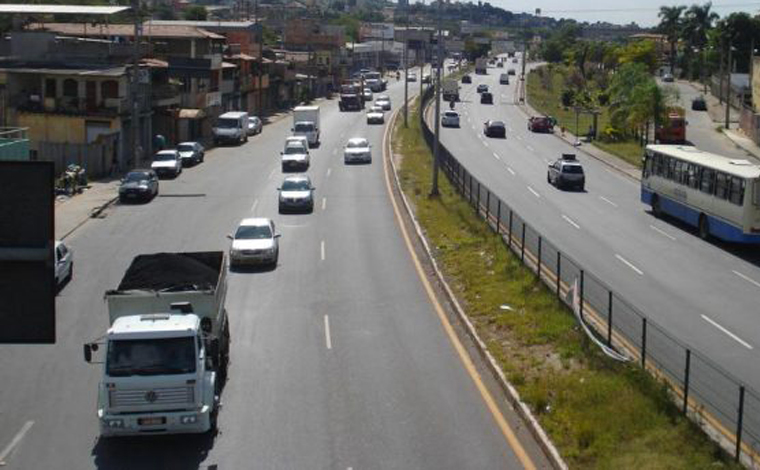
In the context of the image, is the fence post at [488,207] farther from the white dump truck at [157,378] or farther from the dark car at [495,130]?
the dark car at [495,130]

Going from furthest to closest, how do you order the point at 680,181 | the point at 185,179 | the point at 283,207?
the point at 185,179
the point at 283,207
the point at 680,181

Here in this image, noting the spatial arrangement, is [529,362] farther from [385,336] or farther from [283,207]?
[283,207]

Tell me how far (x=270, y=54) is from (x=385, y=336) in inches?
4021

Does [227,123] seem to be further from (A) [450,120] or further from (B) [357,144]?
(A) [450,120]

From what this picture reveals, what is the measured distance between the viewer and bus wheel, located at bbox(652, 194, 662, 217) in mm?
42969

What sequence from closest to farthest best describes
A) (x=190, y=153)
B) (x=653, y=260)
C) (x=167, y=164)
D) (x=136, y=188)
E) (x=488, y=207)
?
(x=653, y=260) < (x=488, y=207) < (x=136, y=188) < (x=167, y=164) < (x=190, y=153)

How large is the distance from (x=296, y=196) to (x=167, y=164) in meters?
14.7

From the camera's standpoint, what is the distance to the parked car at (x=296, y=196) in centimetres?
4322

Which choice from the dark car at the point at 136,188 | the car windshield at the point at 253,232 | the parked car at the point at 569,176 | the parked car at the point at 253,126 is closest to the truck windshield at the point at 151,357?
the car windshield at the point at 253,232

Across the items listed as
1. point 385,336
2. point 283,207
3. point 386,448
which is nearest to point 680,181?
point 283,207

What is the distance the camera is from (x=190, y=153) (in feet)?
203

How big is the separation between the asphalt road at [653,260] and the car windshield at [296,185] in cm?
885

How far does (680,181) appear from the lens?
39.9 metres

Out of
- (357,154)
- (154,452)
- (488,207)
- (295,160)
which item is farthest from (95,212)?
(154,452)
